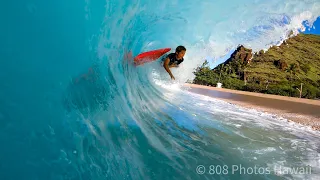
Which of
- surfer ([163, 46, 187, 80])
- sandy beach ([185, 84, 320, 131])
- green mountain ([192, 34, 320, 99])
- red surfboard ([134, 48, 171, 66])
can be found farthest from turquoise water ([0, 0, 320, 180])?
green mountain ([192, 34, 320, 99])

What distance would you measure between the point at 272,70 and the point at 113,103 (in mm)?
65632

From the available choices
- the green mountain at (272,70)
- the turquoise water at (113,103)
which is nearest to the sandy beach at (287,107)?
the turquoise water at (113,103)

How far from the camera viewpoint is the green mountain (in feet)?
168

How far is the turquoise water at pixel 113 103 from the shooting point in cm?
365

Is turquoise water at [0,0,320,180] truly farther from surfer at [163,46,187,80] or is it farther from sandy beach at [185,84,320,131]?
sandy beach at [185,84,320,131]

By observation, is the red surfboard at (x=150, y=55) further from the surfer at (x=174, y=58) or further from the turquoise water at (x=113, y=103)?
the surfer at (x=174, y=58)

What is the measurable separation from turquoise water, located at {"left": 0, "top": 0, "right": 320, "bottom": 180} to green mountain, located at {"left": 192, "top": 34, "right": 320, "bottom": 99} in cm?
3614

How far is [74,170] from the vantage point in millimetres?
3721

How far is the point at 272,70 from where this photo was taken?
64250mm

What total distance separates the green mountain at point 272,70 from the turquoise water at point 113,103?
3614 cm

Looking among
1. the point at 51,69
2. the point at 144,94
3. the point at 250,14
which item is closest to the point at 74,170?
the point at 51,69

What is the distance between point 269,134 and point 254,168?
11.2 feet

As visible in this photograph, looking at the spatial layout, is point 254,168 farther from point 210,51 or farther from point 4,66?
point 210,51

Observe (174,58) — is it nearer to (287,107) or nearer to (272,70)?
(287,107)
